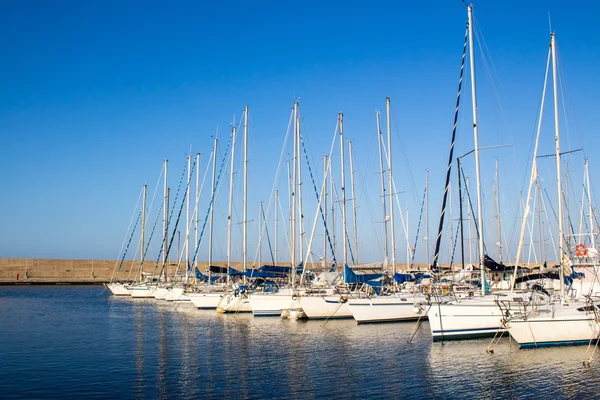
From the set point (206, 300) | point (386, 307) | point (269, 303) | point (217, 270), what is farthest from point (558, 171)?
point (217, 270)

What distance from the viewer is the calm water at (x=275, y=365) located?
17.3 metres

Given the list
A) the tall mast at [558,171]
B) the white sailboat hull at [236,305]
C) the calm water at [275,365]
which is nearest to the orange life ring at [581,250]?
the tall mast at [558,171]

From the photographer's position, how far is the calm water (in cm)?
1734

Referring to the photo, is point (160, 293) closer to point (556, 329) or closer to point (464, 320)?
point (464, 320)

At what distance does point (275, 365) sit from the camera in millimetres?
21422

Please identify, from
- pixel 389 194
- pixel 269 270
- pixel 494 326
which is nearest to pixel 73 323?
pixel 269 270

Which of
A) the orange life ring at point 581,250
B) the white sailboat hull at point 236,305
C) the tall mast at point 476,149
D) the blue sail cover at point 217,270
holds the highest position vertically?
the tall mast at point 476,149

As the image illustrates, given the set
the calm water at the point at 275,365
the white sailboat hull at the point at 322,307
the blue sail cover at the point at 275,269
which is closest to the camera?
the calm water at the point at 275,365

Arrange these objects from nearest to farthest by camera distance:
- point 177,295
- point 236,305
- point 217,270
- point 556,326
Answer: point 556,326 < point 236,305 < point 177,295 < point 217,270

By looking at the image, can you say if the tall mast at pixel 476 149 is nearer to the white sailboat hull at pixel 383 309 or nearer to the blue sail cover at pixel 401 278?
the white sailboat hull at pixel 383 309

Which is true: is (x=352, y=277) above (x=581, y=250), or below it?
below

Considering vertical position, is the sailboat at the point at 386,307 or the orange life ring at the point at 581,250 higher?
the orange life ring at the point at 581,250

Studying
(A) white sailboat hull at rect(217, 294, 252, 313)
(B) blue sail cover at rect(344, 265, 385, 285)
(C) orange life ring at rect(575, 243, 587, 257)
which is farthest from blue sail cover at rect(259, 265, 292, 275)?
(C) orange life ring at rect(575, 243, 587, 257)

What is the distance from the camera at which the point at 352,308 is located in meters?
33.4
